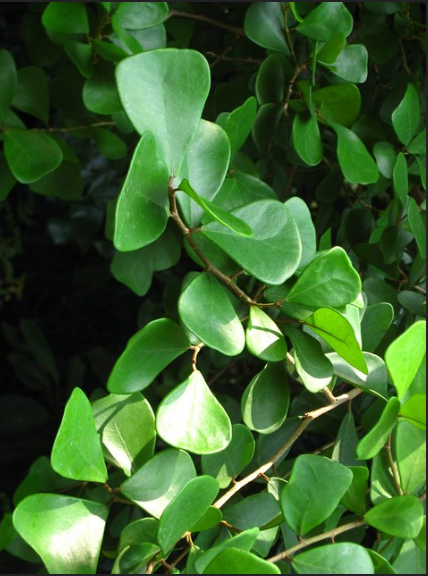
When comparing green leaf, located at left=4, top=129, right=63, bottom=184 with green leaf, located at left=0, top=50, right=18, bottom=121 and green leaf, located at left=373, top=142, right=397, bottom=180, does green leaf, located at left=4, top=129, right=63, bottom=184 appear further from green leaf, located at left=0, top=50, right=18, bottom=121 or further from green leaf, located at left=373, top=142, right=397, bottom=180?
green leaf, located at left=373, top=142, right=397, bottom=180

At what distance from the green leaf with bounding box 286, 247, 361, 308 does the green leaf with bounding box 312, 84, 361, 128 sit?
0.51 feet

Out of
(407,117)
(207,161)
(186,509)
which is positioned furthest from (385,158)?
(186,509)

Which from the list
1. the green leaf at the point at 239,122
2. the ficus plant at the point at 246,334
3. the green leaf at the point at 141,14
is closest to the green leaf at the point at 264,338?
the ficus plant at the point at 246,334

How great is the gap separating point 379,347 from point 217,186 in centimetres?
14

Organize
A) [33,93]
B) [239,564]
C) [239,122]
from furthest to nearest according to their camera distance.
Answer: [33,93]
[239,122]
[239,564]

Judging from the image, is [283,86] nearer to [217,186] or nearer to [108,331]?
[217,186]

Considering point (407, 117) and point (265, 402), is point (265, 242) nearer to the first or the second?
point (265, 402)

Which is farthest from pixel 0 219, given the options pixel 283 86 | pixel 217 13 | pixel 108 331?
pixel 283 86

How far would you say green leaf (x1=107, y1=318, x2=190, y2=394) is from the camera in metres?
0.29

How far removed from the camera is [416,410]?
277mm

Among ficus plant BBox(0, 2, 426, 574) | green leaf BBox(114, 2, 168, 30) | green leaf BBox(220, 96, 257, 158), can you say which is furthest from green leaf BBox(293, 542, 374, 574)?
green leaf BBox(114, 2, 168, 30)

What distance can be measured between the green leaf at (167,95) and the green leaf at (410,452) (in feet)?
0.47

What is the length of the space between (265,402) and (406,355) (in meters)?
0.09

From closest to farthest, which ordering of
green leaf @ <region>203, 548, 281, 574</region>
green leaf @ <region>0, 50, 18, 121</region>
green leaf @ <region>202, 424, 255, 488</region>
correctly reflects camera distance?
1. green leaf @ <region>203, 548, 281, 574</region>
2. green leaf @ <region>202, 424, 255, 488</region>
3. green leaf @ <region>0, 50, 18, 121</region>
